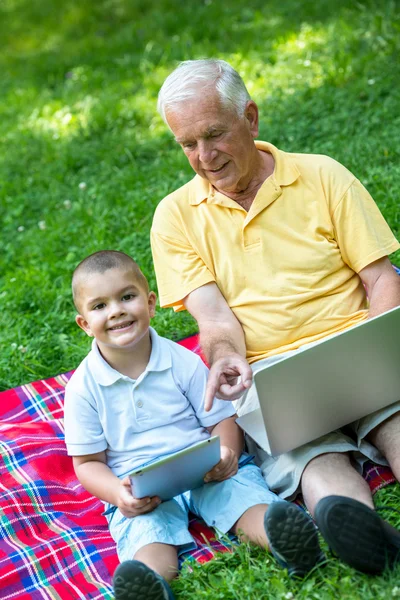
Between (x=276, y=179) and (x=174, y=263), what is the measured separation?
1.69 feet

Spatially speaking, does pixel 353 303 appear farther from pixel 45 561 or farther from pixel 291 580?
pixel 45 561

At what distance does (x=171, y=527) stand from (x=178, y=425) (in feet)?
1.26

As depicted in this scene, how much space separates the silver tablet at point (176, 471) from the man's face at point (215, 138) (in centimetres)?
112

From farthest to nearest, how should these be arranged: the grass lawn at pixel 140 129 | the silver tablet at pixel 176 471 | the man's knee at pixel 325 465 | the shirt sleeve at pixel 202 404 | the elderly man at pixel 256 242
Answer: the grass lawn at pixel 140 129
the elderly man at pixel 256 242
the shirt sleeve at pixel 202 404
the man's knee at pixel 325 465
the silver tablet at pixel 176 471

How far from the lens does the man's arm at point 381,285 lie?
10.2ft

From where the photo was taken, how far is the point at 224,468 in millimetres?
2846

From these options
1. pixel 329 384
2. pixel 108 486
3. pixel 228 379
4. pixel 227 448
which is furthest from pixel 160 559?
pixel 329 384

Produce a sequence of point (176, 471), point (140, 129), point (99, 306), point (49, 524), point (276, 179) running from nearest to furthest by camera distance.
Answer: point (176, 471), point (99, 306), point (49, 524), point (276, 179), point (140, 129)

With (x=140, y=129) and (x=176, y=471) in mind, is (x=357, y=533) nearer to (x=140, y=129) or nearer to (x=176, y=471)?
(x=176, y=471)

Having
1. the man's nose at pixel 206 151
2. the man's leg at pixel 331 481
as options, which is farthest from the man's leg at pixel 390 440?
the man's nose at pixel 206 151

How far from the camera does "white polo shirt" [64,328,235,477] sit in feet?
9.74

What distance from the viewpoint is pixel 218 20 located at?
854 cm

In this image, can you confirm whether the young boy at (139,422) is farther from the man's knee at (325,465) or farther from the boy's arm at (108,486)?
the man's knee at (325,465)

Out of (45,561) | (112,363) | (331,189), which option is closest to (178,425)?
(112,363)
